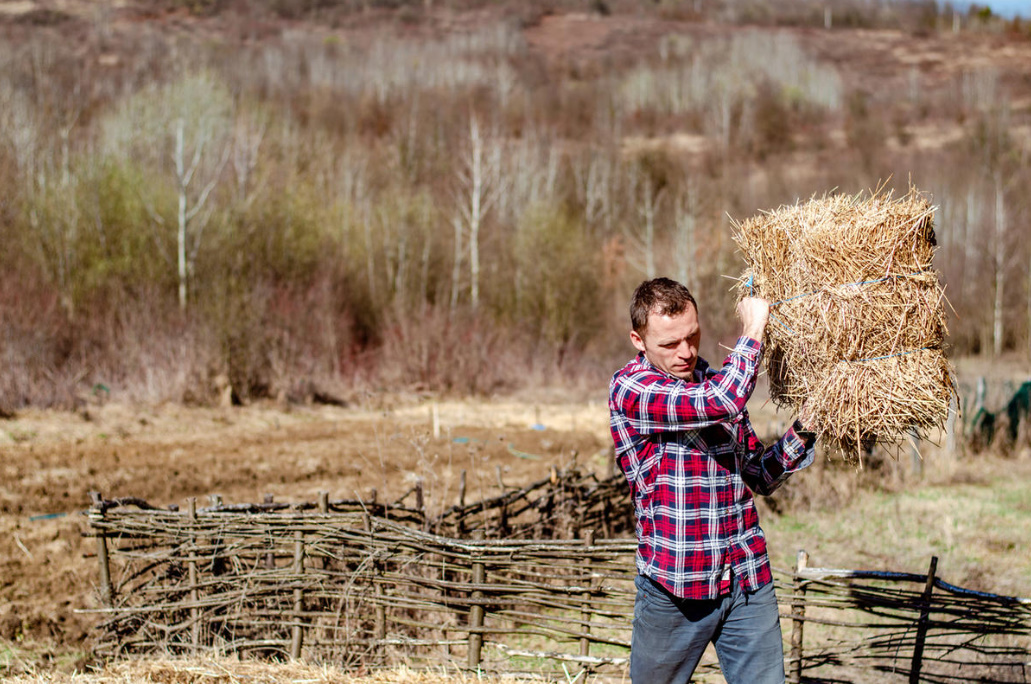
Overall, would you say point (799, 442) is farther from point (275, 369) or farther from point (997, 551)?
point (275, 369)

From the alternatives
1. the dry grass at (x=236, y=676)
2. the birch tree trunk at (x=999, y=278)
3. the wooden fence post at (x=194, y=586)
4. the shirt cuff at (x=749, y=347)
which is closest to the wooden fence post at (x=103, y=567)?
the wooden fence post at (x=194, y=586)

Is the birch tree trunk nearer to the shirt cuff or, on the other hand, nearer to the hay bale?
the hay bale

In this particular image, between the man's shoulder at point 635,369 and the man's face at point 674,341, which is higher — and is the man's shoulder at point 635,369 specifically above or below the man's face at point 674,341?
below

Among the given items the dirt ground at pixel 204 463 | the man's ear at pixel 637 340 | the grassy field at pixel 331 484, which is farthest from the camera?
the dirt ground at pixel 204 463

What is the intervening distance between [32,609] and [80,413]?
25.9 ft

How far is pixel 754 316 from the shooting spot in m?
2.77

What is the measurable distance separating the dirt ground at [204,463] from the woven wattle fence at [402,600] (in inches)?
28.4

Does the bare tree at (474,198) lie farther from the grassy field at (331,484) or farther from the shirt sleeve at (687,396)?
the shirt sleeve at (687,396)

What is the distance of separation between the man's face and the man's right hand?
0.19 meters

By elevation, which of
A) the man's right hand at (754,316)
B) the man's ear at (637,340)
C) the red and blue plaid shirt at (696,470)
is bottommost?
the red and blue plaid shirt at (696,470)

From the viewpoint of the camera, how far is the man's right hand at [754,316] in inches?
107

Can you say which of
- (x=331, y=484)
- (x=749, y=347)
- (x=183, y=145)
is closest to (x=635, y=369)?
(x=749, y=347)

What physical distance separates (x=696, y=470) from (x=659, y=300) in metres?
0.53

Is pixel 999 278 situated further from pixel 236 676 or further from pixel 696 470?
pixel 696 470
